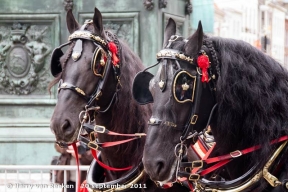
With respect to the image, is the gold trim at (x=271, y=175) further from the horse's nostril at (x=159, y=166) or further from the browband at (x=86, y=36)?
the browband at (x=86, y=36)

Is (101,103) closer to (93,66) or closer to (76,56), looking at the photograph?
(93,66)

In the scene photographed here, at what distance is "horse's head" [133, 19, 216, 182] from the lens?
17.1 ft

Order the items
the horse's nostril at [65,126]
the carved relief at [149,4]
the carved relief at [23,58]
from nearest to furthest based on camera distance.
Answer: the horse's nostril at [65,126]
the carved relief at [149,4]
the carved relief at [23,58]

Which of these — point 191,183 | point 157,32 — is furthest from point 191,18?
point 191,183

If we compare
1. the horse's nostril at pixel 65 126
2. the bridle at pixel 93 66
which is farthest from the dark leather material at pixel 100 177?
the horse's nostril at pixel 65 126

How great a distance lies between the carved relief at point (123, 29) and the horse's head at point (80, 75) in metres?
4.28

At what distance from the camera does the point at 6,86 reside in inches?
449

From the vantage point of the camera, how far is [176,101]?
5.27m

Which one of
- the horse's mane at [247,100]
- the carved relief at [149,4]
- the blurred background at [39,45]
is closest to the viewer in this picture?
the horse's mane at [247,100]

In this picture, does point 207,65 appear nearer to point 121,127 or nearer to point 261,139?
point 261,139

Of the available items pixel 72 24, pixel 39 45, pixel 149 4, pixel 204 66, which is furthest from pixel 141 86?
pixel 39 45

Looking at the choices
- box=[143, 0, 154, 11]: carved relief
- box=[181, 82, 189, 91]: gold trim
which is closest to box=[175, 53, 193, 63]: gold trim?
box=[181, 82, 189, 91]: gold trim

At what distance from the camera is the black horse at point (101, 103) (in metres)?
6.35

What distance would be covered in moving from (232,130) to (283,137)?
32 cm
